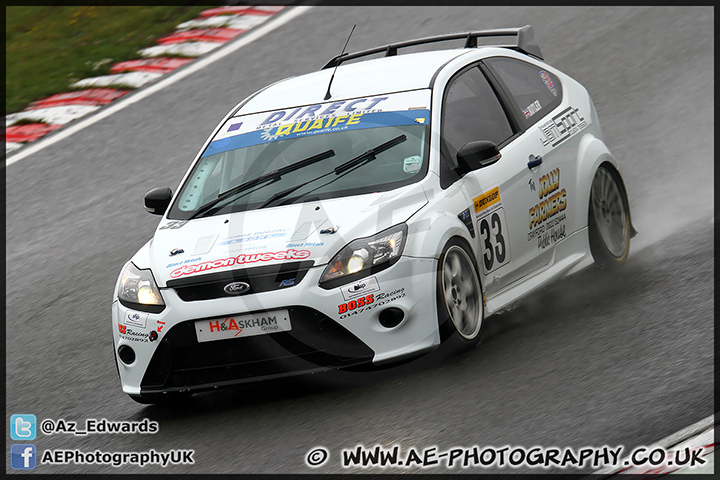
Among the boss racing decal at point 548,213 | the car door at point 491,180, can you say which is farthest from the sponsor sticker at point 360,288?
the boss racing decal at point 548,213

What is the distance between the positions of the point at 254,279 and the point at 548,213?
2.30 meters

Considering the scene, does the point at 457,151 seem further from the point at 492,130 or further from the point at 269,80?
the point at 269,80

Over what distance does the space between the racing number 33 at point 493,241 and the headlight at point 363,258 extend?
0.82 metres

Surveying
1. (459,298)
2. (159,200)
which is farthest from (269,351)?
(159,200)

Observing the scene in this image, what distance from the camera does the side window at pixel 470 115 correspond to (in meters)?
6.50

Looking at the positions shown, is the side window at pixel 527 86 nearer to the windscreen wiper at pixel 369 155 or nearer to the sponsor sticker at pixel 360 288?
the windscreen wiper at pixel 369 155

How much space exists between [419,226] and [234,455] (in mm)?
1542

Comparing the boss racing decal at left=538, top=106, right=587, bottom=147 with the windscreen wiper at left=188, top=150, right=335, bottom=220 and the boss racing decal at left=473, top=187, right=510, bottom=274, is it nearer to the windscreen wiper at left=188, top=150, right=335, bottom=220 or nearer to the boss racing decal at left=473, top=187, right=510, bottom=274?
the boss racing decal at left=473, top=187, right=510, bottom=274

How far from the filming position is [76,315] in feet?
25.8

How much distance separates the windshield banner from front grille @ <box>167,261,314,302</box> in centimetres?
135

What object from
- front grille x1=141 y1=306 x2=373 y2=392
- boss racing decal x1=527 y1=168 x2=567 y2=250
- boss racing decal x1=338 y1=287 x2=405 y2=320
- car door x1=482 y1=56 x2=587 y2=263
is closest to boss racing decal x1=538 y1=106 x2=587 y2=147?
car door x1=482 y1=56 x2=587 y2=263

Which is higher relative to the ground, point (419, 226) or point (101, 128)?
point (419, 226)

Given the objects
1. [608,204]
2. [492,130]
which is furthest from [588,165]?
[492,130]

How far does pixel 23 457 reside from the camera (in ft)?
18.1
